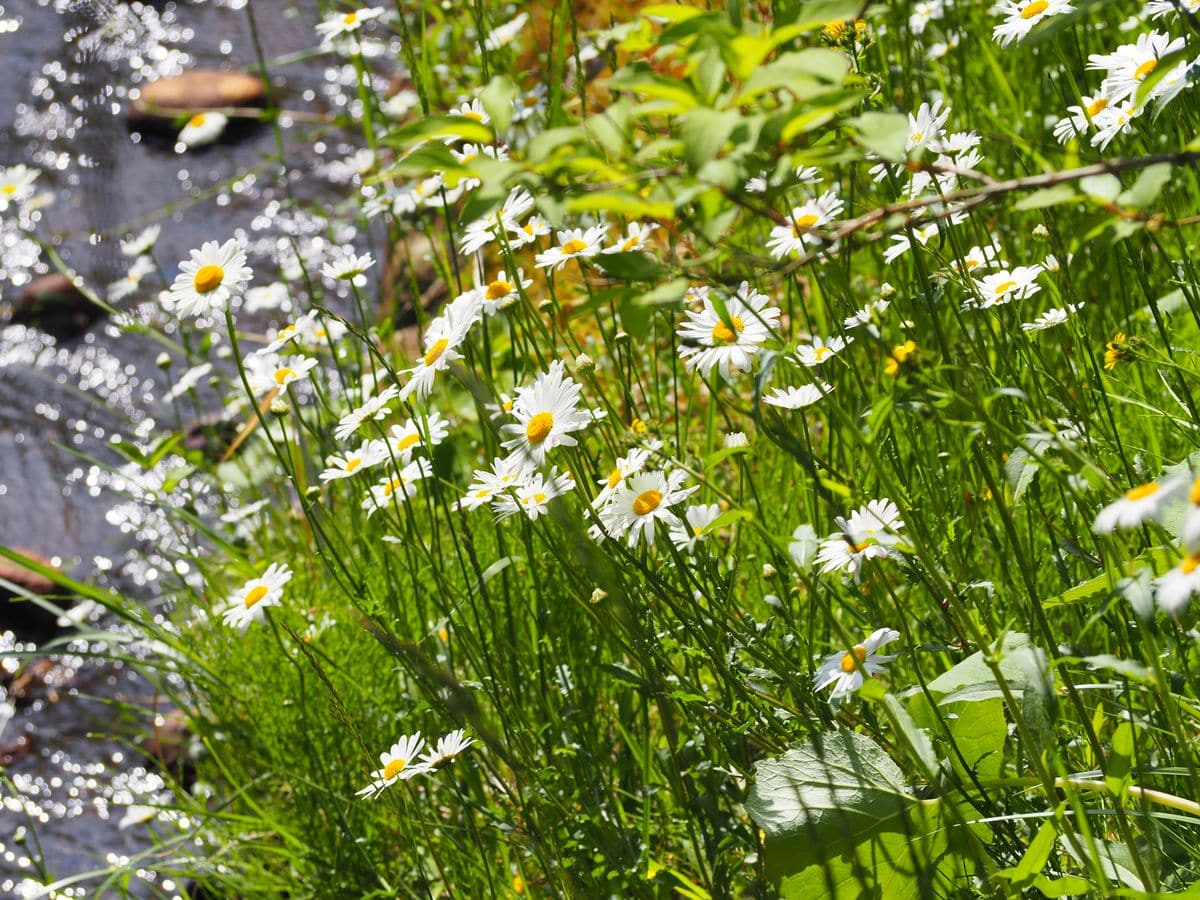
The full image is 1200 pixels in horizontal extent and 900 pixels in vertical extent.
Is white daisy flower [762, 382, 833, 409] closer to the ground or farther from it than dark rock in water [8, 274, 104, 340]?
closer to the ground

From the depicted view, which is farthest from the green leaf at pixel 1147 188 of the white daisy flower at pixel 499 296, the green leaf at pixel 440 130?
the white daisy flower at pixel 499 296

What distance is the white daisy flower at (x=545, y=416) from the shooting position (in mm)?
1161

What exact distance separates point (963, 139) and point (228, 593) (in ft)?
6.13

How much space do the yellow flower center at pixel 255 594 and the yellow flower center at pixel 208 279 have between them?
0.39m

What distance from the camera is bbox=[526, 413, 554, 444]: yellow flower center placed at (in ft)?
3.92

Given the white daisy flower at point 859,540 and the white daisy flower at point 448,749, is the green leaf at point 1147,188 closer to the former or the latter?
the white daisy flower at point 859,540

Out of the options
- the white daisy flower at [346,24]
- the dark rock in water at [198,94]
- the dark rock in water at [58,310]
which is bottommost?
the dark rock in water at [58,310]

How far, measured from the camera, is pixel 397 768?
1.38 m

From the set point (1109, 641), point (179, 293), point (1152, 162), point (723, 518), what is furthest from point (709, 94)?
point (179, 293)

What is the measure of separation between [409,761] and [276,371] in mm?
661

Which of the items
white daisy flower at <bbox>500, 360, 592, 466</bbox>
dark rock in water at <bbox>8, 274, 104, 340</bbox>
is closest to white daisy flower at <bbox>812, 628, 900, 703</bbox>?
white daisy flower at <bbox>500, 360, 592, 466</bbox>

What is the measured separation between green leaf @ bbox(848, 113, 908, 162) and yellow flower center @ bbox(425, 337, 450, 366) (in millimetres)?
710

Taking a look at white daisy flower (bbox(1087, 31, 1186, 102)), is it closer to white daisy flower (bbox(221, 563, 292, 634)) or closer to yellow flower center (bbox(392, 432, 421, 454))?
yellow flower center (bbox(392, 432, 421, 454))

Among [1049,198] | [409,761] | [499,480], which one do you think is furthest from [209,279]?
[1049,198]
